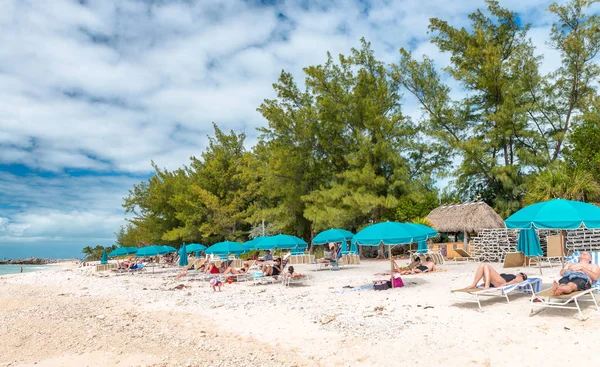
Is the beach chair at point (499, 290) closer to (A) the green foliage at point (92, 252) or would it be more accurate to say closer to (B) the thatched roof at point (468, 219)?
(B) the thatched roof at point (468, 219)

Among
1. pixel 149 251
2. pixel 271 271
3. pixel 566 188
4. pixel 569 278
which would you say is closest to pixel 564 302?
pixel 569 278

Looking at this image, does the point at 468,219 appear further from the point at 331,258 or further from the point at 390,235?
the point at 390,235

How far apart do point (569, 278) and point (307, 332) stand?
444cm

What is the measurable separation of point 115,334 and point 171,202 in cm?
3384

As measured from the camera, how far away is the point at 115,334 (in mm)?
7770

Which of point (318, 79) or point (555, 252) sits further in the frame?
point (318, 79)

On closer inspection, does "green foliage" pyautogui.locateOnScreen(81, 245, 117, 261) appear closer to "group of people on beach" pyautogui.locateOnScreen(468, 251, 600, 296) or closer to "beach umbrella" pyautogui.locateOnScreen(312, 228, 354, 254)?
"beach umbrella" pyautogui.locateOnScreen(312, 228, 354, 254)

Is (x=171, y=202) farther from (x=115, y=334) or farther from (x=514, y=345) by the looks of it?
(x=514, y=345)

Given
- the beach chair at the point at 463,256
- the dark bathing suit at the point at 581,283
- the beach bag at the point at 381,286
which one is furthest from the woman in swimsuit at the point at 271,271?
the dark bathing suit at the point at 581,283

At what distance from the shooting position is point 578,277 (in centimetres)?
665

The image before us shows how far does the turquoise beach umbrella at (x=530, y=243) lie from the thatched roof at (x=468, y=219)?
28.0ft

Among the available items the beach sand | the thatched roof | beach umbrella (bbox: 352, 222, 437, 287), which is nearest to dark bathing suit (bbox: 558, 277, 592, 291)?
the beach sand

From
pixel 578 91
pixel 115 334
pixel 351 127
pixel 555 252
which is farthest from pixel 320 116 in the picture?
pixel 115 334

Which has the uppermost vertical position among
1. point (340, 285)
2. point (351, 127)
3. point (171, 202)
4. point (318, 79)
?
point (318, 79)
